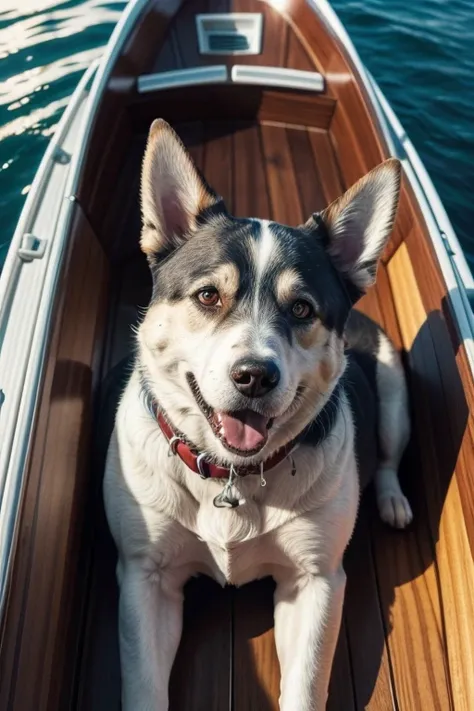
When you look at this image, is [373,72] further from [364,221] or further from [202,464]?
[202,464]

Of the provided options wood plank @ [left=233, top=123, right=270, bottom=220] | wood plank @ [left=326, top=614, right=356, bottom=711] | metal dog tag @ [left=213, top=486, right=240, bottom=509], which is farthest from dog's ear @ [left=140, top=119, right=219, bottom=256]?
wood plank @ [left=233, top=123, right=270, bottom=220]

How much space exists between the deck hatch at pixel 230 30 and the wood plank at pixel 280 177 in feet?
2.36

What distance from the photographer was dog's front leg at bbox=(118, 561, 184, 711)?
1838 mm

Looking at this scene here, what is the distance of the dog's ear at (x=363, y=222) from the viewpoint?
185cm

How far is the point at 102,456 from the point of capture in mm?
2357

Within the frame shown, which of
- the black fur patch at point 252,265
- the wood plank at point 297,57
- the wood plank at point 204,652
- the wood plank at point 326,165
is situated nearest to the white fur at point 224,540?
the wood plank at point 204,652

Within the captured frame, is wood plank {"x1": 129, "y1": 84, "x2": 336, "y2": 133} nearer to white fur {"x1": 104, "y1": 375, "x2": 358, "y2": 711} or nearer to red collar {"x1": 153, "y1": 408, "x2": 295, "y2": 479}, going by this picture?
white fur {"x1": 104, "y1": 375, "x2": 358, "y2": 711}

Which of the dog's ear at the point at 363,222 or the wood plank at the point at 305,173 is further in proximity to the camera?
the wood plank at the point at 305,173

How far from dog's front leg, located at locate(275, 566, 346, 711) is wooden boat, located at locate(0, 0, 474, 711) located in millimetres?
134

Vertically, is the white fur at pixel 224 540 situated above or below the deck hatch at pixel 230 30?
below

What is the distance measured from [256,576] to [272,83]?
3.17 metres

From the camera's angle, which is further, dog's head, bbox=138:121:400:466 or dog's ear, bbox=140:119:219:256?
dog's ear, bbox=140:119:219:256

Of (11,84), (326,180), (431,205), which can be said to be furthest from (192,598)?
(11,84)

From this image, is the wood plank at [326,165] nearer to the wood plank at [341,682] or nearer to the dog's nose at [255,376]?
the dog's nose at [255,376]
